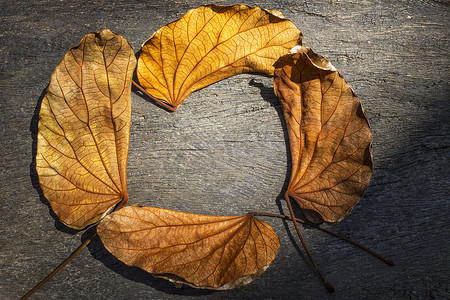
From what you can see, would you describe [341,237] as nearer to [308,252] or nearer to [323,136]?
[308,252]

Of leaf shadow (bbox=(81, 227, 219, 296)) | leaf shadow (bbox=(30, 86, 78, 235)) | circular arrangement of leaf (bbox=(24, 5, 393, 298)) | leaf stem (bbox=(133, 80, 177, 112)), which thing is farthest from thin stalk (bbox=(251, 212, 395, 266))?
leaf shadow (bbox=(30, 86, 78, 235))

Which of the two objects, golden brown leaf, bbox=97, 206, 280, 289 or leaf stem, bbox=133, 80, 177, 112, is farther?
leaf stem, bbox=133, 80, 177, 112

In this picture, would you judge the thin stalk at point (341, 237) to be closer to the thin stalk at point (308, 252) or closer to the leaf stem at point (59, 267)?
the thin stalk at point (308, 252)

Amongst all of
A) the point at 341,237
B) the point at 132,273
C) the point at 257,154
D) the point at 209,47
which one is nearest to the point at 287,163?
the point at 257,154

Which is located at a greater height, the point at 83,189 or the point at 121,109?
the point at 121,109

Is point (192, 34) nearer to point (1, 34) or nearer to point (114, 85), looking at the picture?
point (114, 85)

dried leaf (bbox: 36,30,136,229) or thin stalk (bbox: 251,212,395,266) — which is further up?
dried leaf (bbox: 36,30,136,229)

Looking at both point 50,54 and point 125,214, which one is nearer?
point 125,214

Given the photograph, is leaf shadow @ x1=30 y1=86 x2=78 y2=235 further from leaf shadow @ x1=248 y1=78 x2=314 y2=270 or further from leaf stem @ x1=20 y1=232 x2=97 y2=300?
leaf shadow @ x1=248 y1=78 x2=314 y2=270

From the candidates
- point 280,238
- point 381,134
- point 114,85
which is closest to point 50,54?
point 114,85
